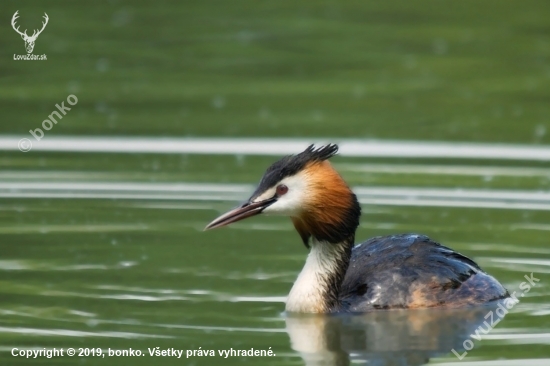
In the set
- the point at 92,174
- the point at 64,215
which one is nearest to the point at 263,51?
the point at 92,174

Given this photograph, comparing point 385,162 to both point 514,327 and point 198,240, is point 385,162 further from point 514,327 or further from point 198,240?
point 514,327

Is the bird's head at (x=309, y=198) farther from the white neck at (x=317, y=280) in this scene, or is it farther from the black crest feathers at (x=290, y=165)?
the white neck at (x=317, y=280)

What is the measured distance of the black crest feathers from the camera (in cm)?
1045

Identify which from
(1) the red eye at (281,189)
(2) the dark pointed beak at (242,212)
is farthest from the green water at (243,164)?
(1) the red eye at (281,189)

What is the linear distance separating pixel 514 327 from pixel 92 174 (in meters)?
5.80

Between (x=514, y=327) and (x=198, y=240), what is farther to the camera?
(x=198, y=240)

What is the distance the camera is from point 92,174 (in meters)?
14.5

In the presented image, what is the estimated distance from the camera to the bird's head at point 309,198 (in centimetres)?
1046

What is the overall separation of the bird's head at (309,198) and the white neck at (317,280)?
4.2 inches

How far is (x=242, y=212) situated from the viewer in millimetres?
10414

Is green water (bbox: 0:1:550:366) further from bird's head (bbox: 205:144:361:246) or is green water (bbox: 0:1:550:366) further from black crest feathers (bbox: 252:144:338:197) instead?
black crest feathers (bbox: 252:144:338:197)

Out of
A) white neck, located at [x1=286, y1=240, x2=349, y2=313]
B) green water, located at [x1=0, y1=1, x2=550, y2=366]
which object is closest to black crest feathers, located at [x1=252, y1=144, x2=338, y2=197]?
white neck, located at [x1=286, y1=240, x2=349, y2=313]

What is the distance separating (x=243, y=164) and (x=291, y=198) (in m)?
4.59

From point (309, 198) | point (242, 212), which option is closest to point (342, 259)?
point (309, 198)
